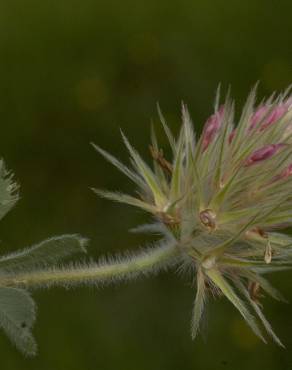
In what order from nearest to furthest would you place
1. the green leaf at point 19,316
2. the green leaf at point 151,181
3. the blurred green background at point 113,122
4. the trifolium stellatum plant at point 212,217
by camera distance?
the green leaf at point 19,316 → the trifolium stellatum plant at point 212,217 → the green leaf at point 151,181 → the blurred green background at point 113,122

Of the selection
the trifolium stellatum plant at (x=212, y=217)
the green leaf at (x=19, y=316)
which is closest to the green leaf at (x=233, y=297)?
the trifolium stellatum plant at (x=212, y=217)

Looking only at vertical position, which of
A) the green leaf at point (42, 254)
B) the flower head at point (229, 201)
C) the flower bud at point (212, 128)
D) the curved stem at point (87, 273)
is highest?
the flower bud at point (212, 128)

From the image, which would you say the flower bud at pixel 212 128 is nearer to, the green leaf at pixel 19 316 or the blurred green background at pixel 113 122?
the green leaf at pixel 19 316

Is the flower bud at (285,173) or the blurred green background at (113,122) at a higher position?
the blurred green background at (113,122)

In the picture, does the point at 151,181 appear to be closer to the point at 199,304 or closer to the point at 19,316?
the point at 199,304

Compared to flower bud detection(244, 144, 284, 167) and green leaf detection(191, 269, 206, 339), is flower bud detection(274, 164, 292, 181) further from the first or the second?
green leaf detection(191, 269, 206, 339)

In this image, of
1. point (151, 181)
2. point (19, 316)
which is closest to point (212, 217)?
point (151, 181)

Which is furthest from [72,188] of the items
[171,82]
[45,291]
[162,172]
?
[162,172]
